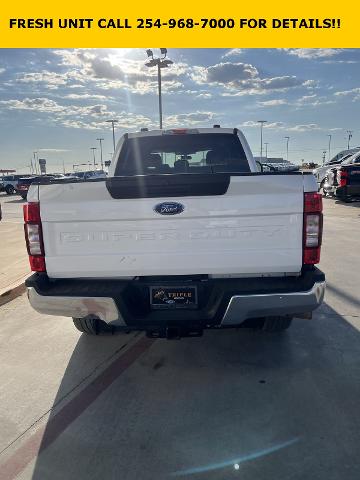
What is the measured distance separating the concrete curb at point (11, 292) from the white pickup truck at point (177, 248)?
274cm

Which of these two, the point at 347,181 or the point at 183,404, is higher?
the point at 347,181

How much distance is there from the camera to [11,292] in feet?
17.6

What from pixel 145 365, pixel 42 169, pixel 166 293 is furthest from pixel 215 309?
pixel 42 169

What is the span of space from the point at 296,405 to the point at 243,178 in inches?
68.1

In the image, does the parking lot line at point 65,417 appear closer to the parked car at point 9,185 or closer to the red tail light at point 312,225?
the red tail light at point 312,225

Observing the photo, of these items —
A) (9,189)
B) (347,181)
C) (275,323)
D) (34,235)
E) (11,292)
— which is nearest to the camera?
(34,235)

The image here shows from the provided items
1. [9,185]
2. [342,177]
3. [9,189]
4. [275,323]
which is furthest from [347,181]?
[9,189]

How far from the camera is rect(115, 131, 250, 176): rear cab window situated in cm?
454

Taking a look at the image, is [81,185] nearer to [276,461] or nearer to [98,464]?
[98,464]

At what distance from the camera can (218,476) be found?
215 centimetres

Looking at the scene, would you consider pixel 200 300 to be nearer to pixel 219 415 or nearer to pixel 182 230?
pixel 182 230

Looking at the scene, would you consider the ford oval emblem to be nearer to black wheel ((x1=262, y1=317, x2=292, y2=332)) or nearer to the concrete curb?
black wheel ((x1=262, y1=317, x2=292, y2=332))

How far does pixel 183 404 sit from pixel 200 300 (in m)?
0.81

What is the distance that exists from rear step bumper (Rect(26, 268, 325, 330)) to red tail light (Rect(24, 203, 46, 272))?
6.4 inches
